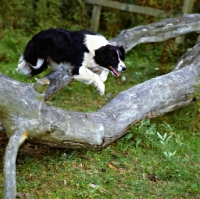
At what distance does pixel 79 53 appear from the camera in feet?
19.3

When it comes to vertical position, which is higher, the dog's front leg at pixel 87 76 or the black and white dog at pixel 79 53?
the black and white dog at pixel 79 53

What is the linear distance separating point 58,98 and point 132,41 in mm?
1375

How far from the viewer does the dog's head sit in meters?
5.88

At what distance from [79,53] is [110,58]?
383mm

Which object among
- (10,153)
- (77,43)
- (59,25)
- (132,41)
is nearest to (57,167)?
(10,153)

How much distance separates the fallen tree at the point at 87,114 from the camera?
3912 mm

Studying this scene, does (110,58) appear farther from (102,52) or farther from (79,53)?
(79,53)

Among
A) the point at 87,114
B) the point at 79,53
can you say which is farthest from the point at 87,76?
the point at 87,114

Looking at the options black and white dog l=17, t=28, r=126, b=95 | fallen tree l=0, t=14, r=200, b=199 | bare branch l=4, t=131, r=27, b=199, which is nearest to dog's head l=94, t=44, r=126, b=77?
black and white dog l=17, t=28, r=126, b=95

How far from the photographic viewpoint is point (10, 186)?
12.0 feet

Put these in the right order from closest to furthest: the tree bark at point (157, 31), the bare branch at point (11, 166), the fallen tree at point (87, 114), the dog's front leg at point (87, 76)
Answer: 1. the bare branch at point (11, 166)
2. the fallen tree at point (87, 114)
3. the dog's front leg at point (87, 76)
4. the tree bark at point (157, 31)

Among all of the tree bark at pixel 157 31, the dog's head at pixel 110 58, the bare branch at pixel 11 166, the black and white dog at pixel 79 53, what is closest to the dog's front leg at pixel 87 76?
the black and white dog at pixel 79 53

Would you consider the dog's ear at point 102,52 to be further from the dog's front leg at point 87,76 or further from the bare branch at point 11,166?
the bare branch at point 11,166

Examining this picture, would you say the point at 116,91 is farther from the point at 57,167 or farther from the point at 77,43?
the point at 57,167
